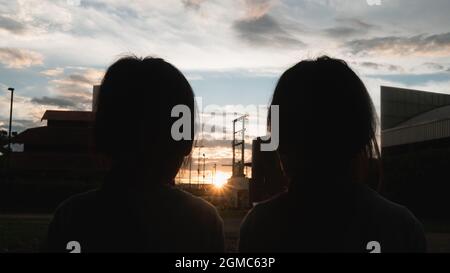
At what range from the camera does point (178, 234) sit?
2043 millimetres

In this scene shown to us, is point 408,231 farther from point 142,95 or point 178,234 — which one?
point 142,95

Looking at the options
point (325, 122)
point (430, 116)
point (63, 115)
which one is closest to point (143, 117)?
point (325, 122)

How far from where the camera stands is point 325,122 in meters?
1.97

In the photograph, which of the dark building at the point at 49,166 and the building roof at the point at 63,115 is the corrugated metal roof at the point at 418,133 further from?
the building roof at the point at 63,115

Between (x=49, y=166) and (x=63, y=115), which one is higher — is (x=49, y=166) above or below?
below

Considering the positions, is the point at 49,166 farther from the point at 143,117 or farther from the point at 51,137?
the point at 143,117

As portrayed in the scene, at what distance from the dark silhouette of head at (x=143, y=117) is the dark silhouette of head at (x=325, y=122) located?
389 mm

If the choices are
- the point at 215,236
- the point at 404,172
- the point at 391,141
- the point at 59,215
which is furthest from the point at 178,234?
the point at 391,141

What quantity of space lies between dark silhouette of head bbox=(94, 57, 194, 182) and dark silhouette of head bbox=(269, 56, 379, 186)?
389mm

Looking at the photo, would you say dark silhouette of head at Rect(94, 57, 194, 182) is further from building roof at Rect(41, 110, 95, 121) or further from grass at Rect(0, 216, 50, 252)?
building roof at Rect(41, 110, 95, 121)

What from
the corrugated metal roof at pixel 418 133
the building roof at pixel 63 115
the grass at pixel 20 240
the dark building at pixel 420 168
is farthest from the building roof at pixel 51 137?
the grass at pixel 20 240

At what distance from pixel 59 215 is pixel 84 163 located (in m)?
41.5

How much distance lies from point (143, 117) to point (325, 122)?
71 cm

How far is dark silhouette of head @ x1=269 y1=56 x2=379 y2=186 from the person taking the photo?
6.32 feet
